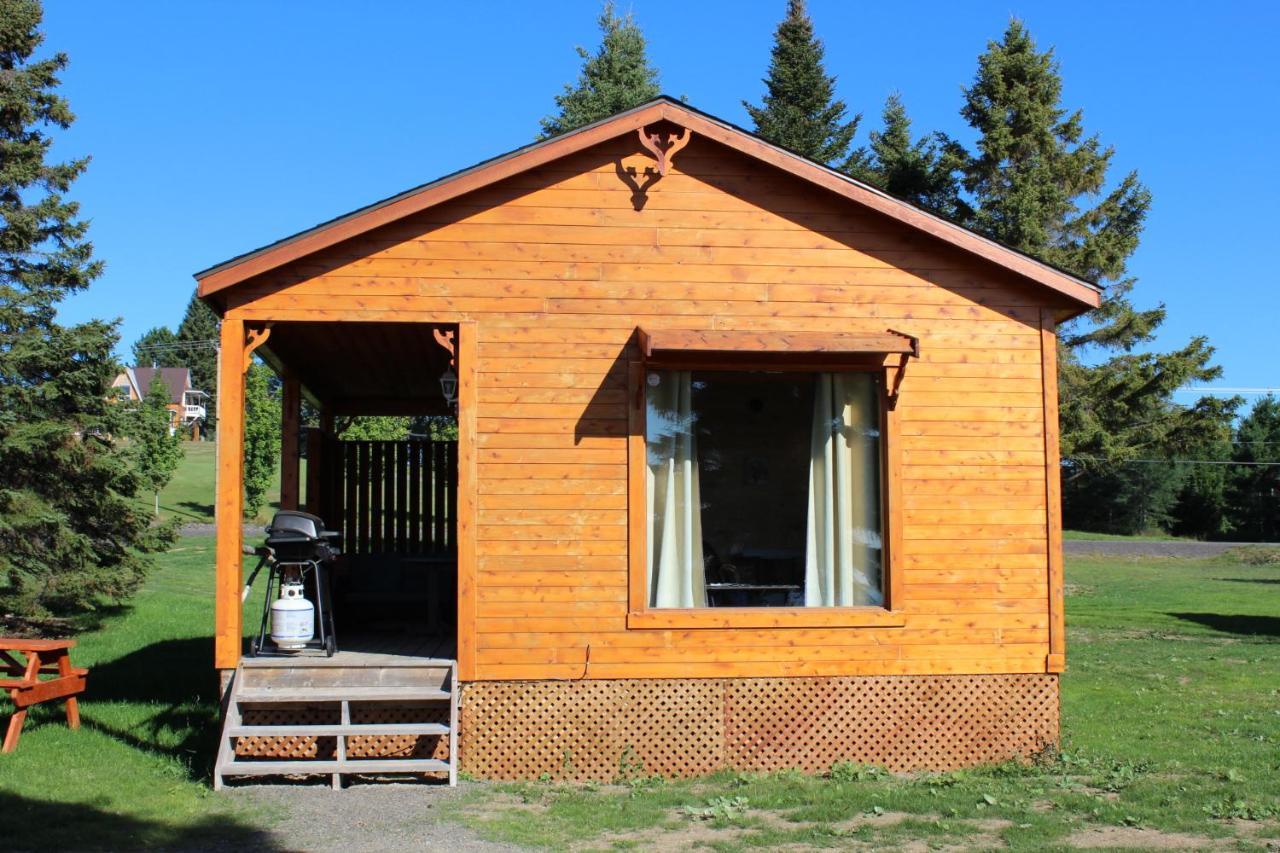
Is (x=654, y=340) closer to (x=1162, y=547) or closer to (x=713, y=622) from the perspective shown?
(x=713, y=622)

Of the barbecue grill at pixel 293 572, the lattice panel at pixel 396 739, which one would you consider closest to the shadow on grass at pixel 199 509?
the barbecue grill at pixel 293 572

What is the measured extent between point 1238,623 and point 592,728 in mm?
14362

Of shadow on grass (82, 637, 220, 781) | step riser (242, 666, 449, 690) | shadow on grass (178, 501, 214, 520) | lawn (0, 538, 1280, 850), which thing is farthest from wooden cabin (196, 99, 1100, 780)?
shadow on grass (178, 501, 214, 520)

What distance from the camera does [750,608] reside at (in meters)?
8.04

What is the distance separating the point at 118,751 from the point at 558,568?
333 cm

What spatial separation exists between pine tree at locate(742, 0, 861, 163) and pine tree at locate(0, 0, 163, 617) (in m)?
22.9

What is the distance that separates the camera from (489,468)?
7930mm

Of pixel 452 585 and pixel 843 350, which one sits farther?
pixel 452 585

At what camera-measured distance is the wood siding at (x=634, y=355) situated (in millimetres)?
7914

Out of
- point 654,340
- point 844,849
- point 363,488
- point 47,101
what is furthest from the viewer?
point 47,101

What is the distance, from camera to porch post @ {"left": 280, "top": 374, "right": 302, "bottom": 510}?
1040cm

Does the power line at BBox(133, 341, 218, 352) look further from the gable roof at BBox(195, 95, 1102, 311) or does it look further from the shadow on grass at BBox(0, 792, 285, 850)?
the shadow on grass at BBox(0, 792, 285, 850)

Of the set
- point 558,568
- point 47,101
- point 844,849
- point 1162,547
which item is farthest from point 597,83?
point 844,849

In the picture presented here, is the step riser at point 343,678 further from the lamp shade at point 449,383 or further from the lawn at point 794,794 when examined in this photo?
the lamp shade at point 449,383
